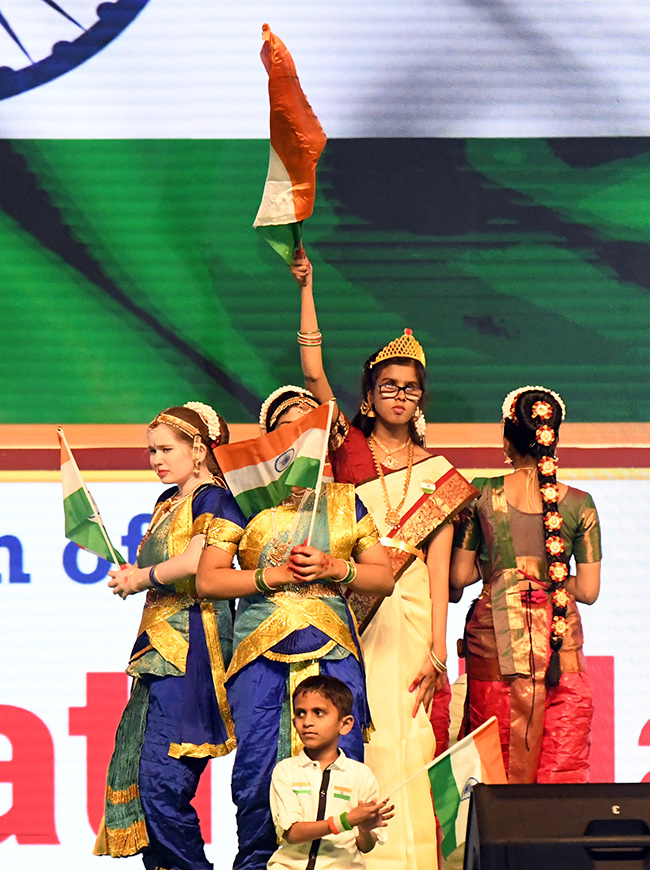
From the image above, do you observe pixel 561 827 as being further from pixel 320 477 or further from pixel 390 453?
pixel 390 453

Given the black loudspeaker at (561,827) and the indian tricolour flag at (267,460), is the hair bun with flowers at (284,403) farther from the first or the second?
the black loudspeaker at (561,827)

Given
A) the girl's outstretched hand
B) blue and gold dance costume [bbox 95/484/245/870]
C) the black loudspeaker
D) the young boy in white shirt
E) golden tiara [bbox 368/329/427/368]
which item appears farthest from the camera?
the girl's outstretched hand

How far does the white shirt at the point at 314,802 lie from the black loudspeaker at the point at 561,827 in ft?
1.14

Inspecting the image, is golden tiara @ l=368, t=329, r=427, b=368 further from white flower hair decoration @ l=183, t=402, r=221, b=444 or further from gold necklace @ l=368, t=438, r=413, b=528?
white flower hair decoration @ l=183, t=402, r=221, b=444

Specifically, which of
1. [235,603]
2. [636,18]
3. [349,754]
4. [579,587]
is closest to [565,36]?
[636,18]

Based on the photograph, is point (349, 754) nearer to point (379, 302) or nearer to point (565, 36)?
point (379, 302)

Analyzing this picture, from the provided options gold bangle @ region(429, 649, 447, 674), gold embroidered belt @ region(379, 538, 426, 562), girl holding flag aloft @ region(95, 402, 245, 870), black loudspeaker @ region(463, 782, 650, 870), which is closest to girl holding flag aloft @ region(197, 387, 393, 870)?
girl holding flag aloft @ region(95, 402, 245, 870)

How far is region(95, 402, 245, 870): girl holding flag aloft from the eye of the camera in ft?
12.1

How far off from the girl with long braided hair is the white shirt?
2.72 ft

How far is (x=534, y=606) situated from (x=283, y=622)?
80 cm

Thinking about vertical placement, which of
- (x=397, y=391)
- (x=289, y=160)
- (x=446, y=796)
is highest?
(x=289, y=160)

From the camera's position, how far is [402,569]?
12.8ft

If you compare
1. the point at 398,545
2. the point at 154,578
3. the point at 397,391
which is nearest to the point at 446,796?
the point at 398,545

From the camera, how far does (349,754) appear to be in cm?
336
